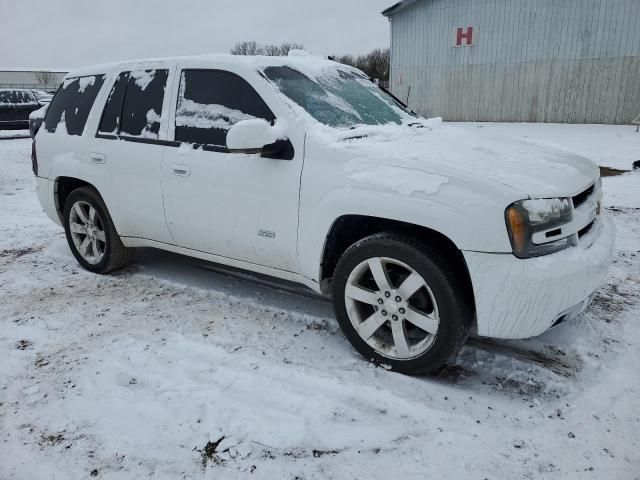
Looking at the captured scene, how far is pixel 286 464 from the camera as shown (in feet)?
7.26

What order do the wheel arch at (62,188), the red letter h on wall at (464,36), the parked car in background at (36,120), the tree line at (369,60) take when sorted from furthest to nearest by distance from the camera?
1. the tree line at (369,60)
2. the red letter h on wall at (464,36)
3. the parked car in background at (36,120)
4. the wheel arch at (62,188)

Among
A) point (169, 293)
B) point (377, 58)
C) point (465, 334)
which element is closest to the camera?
point (465, 334)

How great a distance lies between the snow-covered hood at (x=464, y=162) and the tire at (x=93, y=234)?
2432 millimetres

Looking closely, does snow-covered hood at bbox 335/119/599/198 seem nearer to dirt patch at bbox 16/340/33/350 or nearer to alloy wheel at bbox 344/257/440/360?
alloy wheel at bbox 344/257/440/360

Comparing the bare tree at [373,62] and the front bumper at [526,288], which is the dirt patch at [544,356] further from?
the bare tree at [373,62]

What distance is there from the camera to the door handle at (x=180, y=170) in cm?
356

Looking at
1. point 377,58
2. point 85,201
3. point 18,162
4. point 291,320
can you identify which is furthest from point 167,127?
point 377,58

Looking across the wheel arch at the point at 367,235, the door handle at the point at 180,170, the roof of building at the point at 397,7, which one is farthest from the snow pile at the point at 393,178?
the roof of building at the point at 397,7

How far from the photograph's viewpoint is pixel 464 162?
266cm

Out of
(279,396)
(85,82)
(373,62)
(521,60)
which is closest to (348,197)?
(279,396)

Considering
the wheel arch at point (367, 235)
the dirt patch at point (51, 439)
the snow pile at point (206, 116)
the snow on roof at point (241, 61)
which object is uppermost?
the snow on roof at point (241, 61)

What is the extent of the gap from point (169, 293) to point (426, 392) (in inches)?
92.6

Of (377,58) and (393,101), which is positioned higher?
(377,58)

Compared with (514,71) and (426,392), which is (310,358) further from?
(514,71)
